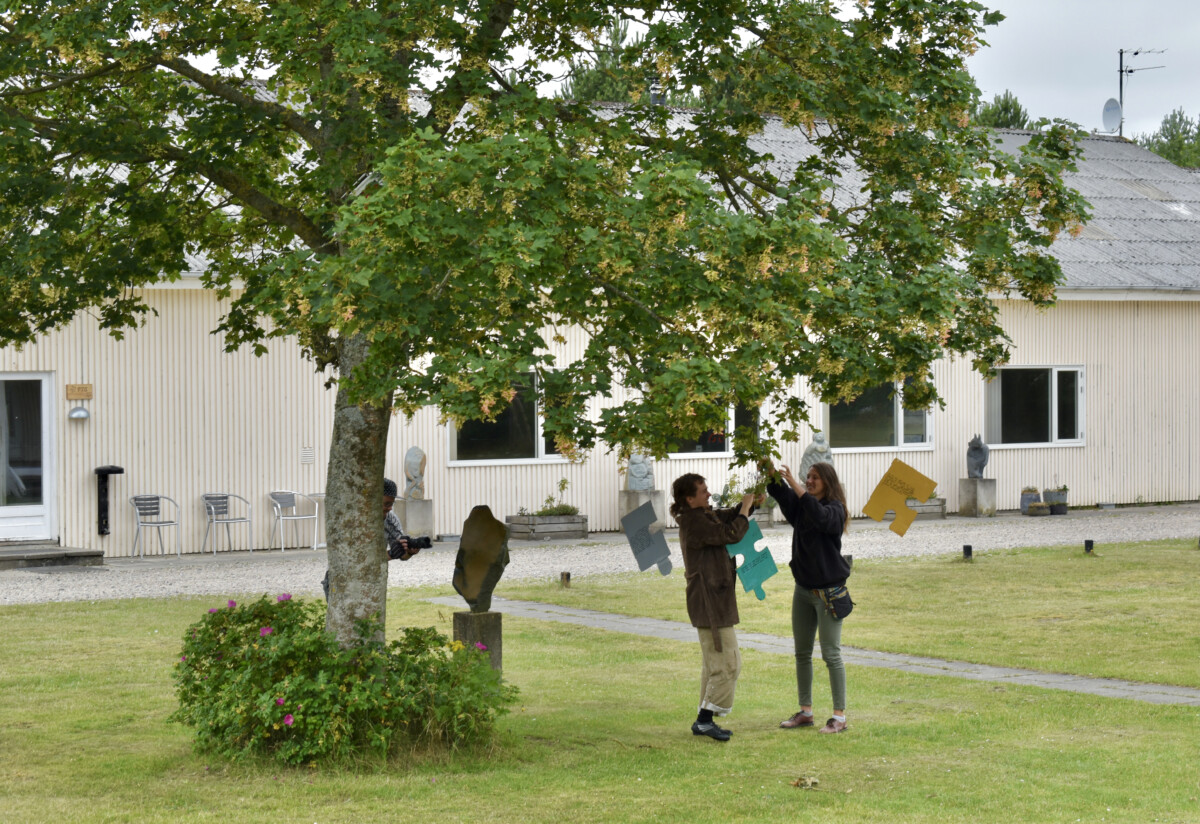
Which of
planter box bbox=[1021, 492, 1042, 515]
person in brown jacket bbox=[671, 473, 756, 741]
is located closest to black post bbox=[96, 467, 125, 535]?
person in brown jacket bbox=[671, 473, 756, 741]

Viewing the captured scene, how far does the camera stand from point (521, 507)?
2323 centimetres

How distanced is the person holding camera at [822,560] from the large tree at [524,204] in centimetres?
106

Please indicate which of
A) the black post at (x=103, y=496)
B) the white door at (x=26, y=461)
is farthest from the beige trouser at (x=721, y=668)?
the white door at (x=26, y=461)

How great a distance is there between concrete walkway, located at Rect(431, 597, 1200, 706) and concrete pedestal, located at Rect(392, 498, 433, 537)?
577 cm

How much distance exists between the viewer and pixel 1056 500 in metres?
27.0

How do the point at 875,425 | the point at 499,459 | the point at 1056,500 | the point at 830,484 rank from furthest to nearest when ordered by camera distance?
the point at 1056,500, the point at 875,425, the point at 499,459, the point at 830,484

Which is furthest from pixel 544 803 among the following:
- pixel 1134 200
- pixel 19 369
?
pixel 1134 200

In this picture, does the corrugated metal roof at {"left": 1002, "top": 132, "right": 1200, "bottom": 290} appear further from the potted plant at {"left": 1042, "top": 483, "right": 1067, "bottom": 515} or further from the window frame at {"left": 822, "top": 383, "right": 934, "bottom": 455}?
the potted plant at {"left": 1042, "top": 483, "right": 1067, "bottom": 515}

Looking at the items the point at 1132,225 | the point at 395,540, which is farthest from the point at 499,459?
the point at 1132,225

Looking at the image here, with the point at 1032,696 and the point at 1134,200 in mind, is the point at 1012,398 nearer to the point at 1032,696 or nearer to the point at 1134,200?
the point at 1134,200

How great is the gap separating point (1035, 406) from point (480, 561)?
1986 centimetres

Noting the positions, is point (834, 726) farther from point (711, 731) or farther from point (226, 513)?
point (226, 513)

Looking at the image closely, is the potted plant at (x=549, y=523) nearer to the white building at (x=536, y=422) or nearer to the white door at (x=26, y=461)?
the white building at (x=536, y=422)

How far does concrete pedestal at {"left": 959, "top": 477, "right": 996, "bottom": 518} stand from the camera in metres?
26.5
